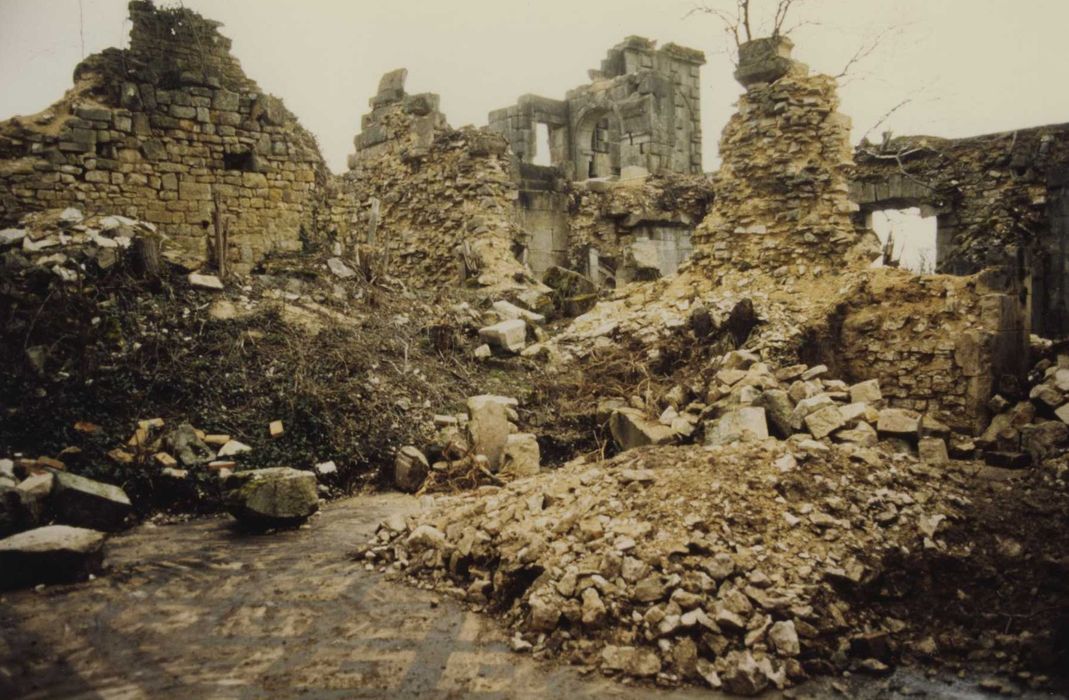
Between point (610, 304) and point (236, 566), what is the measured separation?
6.14 m

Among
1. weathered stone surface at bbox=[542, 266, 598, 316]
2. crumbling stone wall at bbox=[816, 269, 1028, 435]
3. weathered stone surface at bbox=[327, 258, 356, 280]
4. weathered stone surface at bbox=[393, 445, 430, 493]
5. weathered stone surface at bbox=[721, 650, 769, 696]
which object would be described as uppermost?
weathered stone surface at bbox=[327, 258, 356, 280]

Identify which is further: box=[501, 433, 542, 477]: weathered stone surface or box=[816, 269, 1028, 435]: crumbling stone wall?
box=[501, 433, 542, 477]: weathered stone surface

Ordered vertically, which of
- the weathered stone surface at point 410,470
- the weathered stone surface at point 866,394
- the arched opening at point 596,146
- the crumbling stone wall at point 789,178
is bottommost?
the weathered stone surface at point 410,470

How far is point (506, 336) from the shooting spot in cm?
905

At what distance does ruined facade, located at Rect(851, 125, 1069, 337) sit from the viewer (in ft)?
38.6

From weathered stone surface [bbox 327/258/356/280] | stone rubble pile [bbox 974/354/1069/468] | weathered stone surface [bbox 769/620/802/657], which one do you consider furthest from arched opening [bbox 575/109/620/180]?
weathered stone surface [bbox 769/620/802/657]

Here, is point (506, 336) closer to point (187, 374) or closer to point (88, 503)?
point (187, 374)

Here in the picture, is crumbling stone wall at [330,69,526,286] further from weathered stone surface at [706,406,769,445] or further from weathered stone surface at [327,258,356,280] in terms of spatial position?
weathered stone surface at [706,406,769,445]

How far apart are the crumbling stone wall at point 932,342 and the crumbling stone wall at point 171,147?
7.13 m

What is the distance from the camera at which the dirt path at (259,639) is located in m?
3.38

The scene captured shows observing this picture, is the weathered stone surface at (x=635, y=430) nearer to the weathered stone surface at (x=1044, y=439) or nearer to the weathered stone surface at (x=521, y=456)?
the weathered stone surface at (x=521, y=456)

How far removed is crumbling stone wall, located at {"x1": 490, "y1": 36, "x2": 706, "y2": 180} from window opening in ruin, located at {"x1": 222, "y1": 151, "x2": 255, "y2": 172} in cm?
1280

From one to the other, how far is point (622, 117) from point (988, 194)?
1130 cm

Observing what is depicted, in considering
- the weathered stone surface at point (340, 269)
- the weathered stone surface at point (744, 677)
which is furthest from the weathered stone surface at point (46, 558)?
the weathered stone surface at point (340, 269)
